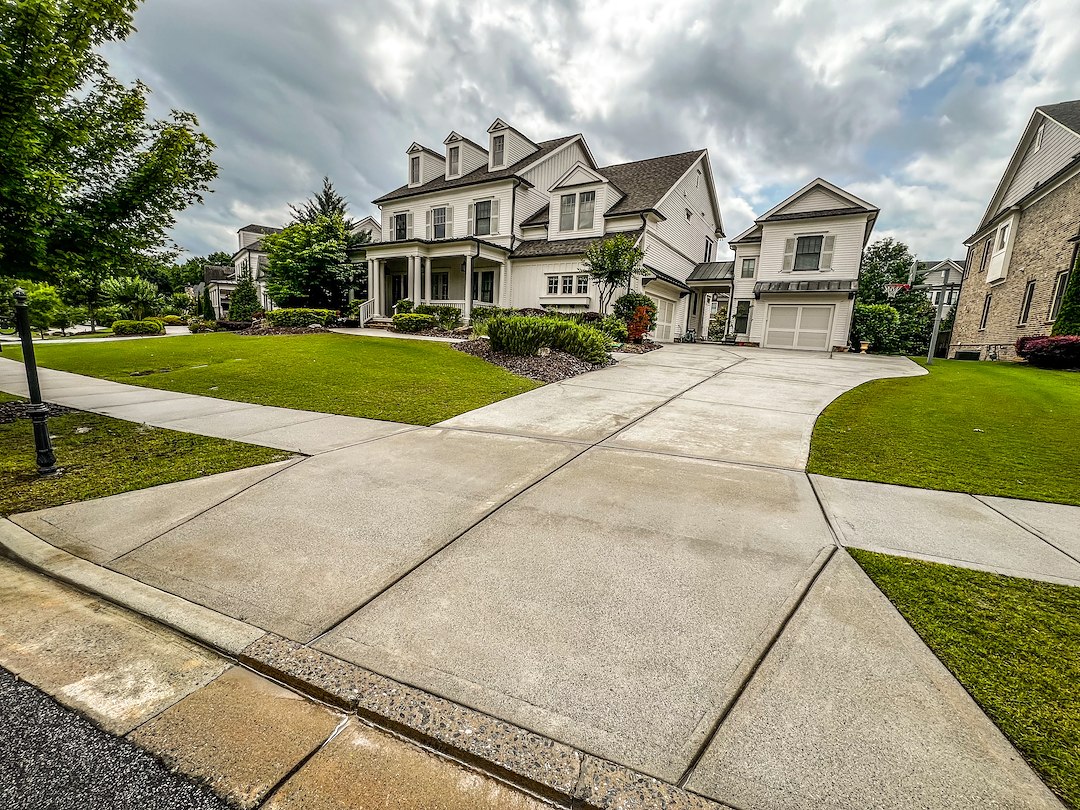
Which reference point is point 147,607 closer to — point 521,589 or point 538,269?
point 521,589

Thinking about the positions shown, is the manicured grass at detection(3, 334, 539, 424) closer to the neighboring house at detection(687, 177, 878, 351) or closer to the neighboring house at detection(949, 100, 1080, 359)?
the neighboring house at detection(687, 177, 878, 351)

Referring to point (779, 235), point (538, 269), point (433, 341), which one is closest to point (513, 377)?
point (433, 341)

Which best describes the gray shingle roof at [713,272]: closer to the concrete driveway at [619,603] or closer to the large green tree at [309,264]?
the large green tree at [309,264]

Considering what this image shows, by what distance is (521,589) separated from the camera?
251cm

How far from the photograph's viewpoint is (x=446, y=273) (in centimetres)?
2347

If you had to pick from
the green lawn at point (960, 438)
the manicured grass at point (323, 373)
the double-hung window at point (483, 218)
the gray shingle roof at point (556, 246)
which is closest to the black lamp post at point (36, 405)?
the manicured grass at point (323, 373)

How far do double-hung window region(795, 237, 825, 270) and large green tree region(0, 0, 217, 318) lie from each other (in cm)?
2127

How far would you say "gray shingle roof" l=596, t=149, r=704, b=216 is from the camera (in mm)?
19406

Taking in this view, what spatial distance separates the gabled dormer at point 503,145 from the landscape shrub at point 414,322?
8.79m

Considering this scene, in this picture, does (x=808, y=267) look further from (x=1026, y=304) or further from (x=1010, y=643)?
(x=1010, y=643)

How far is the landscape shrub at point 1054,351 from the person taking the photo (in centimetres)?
1243

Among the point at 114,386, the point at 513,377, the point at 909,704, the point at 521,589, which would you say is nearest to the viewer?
the point at 909,704

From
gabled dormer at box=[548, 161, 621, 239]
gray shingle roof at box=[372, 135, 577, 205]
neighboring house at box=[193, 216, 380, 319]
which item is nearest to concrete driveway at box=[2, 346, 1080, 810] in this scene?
gabled dormer at box=[548, 161, 621, 239]

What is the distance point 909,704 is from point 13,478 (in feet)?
21.7
